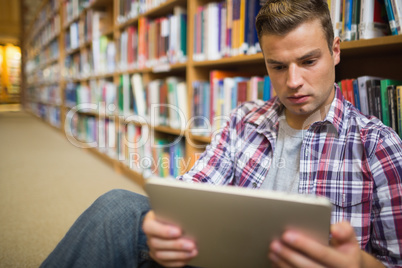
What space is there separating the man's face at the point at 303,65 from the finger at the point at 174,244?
0.48 m

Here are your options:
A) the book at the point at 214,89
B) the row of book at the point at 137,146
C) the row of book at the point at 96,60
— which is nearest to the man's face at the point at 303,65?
the book at the point at 214,89

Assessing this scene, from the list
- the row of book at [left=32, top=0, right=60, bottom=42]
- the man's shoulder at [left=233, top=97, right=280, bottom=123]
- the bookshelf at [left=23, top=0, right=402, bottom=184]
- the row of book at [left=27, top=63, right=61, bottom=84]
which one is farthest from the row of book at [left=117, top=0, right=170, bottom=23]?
the row of book at [left=27, top=63, right=61, bottom=84]

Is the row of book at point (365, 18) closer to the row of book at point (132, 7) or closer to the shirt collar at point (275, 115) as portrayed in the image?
the shirt collar at point (275, 115)

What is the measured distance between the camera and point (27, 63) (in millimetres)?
9227

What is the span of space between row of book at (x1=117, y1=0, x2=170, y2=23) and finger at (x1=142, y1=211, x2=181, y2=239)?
1.72 meters

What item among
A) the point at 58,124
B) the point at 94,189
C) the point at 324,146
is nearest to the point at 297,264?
the point at 324,146

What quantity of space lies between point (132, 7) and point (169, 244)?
2.23m

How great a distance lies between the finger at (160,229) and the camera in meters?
0.55

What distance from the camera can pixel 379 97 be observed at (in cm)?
92

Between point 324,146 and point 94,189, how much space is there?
74.0 inches

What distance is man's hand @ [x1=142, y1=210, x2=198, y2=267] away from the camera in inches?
21.9

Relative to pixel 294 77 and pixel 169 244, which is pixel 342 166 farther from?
pixel 169 244

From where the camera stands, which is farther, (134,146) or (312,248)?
(134,146)

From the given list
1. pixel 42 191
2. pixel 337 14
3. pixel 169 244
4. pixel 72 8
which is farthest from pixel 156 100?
pixel 72 8
